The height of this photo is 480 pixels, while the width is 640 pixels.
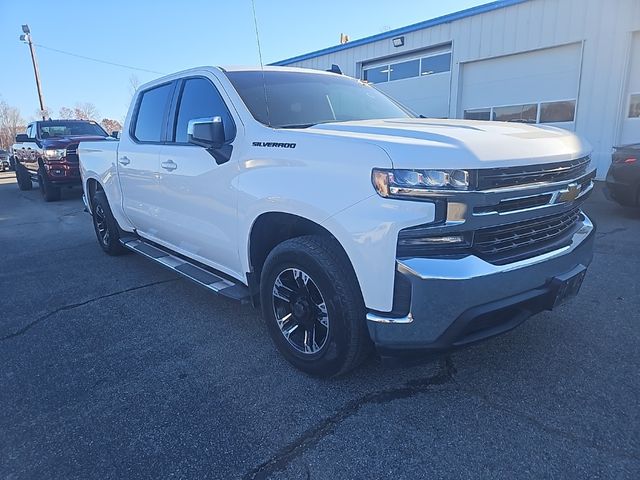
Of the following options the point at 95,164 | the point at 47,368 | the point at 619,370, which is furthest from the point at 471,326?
the point at 95,164

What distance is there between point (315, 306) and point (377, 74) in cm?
1495

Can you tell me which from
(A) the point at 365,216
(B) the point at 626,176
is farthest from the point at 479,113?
(A) the point at 365,216

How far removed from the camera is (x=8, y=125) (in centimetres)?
5431

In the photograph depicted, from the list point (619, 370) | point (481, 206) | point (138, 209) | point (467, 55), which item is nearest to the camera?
point (481, 206)

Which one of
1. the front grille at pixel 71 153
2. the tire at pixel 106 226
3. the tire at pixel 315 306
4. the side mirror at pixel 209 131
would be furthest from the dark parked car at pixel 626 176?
the front grille at pixel 71 153

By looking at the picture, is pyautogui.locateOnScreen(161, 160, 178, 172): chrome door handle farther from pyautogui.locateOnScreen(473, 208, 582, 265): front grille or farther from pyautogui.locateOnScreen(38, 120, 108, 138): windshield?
pyautogui.locateOnScreen(38, 120, 108, 138): windshield

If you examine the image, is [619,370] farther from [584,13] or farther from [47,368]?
[584,13]

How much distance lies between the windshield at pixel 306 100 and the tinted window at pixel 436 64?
35.7ft

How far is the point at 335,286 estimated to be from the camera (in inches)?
95.0

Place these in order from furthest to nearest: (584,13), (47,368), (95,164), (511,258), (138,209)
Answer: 1. (584,13)
2. (95,164)
3. (138,209)
4. (47,368)
5. (511,258)

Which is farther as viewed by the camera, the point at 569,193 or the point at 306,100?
the point at 306,100

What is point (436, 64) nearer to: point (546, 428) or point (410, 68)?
point (410, 68)

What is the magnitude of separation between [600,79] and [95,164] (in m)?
10.8

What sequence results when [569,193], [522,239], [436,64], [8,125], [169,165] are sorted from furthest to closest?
1. [8,125]
2. [436,64]
3. [169,165]
4. [569,193]
5. [522,239]
